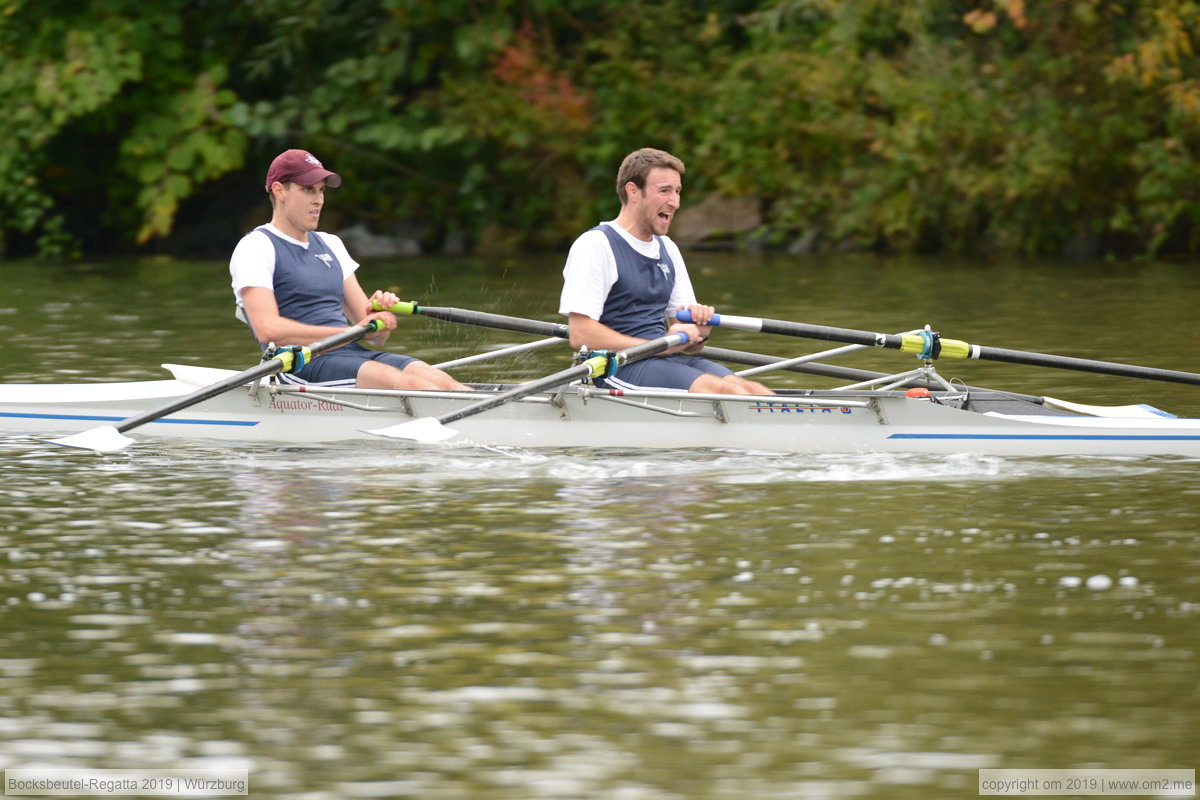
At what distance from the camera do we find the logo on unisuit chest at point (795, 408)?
8.86m

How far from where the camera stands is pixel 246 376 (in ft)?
29.7

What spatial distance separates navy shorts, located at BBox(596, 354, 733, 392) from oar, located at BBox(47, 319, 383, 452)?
3.66 ft

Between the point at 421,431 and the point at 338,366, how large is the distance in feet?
2.63

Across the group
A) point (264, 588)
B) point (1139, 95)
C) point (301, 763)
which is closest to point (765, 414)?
point (264, 588)

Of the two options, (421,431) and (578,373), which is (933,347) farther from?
(421,431)

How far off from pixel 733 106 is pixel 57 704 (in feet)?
72.3

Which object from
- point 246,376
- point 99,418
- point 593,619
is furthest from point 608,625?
point 99,418

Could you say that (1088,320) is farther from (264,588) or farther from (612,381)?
(264,588)

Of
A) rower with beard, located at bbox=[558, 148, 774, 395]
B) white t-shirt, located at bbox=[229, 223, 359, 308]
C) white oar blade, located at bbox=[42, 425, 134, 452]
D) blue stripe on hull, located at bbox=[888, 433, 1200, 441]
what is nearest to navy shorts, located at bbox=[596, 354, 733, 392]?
rower with beard, located at bbox=[558, 148, 774, 395]

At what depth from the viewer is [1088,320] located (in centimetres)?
1598

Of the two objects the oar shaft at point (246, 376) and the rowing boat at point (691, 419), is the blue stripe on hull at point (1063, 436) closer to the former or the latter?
the rowing boat at point (691, 419)

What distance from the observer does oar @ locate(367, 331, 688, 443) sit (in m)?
8.75

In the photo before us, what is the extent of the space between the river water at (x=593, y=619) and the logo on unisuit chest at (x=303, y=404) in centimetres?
23

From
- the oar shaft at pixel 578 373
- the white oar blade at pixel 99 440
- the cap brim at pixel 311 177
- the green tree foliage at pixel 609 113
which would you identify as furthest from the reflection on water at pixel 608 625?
the green tree foliage at pixel 609 113
